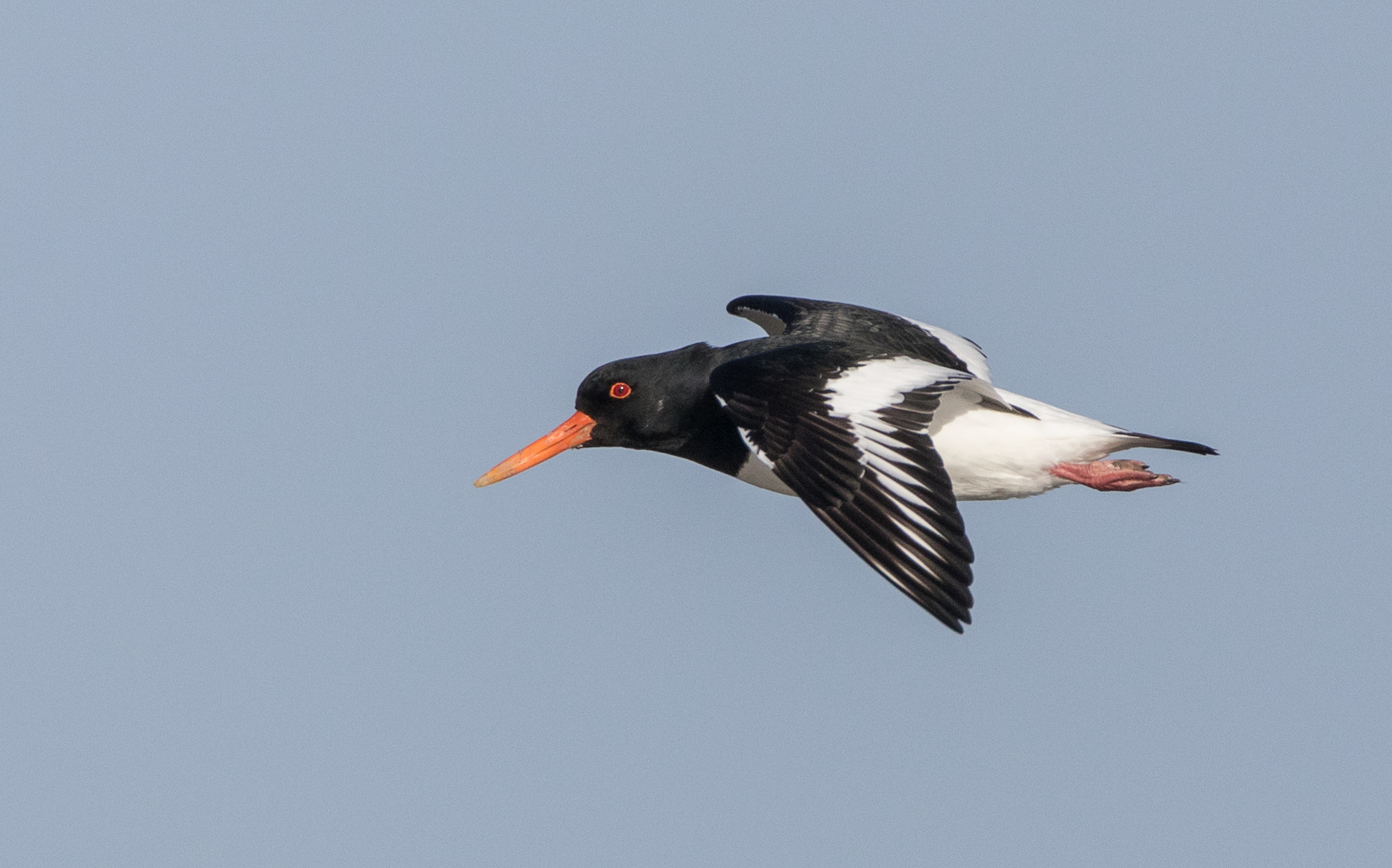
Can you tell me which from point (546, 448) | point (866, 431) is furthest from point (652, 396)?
point (866, 431)

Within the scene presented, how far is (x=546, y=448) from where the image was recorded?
862 centimetres

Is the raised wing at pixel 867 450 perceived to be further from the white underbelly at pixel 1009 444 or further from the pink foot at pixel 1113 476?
the pink foot at pixel 1113 476

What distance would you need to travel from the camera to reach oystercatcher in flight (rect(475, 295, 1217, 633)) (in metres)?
6.05

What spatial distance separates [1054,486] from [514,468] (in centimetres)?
299

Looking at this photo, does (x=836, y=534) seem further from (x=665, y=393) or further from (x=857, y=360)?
(x=665, y=393)

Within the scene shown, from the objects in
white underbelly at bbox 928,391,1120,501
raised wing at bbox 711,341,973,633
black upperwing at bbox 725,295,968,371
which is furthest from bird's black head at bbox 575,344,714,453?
white underbelly at bbox 928,391,1120,501

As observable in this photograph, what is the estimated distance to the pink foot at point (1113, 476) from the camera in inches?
309

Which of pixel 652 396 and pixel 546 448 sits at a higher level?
pixel 652 396

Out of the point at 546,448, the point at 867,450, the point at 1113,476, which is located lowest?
the point at 546,448

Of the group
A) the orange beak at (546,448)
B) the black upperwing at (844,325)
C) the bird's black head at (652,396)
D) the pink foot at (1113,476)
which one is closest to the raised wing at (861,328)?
the black upperwing at (844,325)

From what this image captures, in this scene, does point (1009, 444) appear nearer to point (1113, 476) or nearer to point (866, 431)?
point (1113, 476)

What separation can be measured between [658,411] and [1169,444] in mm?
2697

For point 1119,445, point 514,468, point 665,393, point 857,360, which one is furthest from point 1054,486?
point 514,468

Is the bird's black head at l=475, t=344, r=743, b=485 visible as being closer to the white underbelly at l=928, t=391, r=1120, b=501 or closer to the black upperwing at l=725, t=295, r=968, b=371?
the black upperwing at l=725, t=295, r=968, b=371
